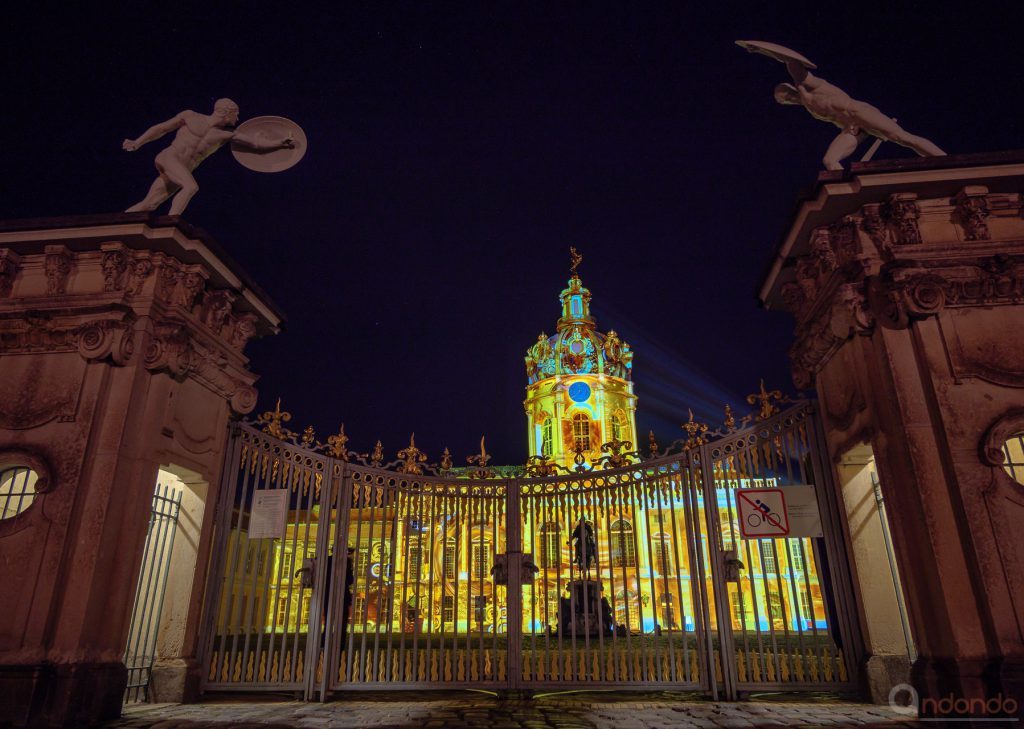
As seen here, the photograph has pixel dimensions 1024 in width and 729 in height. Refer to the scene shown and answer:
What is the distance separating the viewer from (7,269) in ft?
26.5

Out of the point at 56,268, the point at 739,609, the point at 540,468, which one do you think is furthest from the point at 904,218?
the point at 56,268

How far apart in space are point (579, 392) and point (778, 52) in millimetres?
33431

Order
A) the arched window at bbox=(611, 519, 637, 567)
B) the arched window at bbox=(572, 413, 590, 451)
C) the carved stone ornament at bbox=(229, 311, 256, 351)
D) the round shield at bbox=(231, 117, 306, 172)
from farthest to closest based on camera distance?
the arched window at bbox=(572, 413, 590, 451) < the carved stone ornament at bbox=(229, 311, 256, 351) < the round shield at bbox=(231, 117, 306, 172) < the arched window at bbox=(611, 519, 637, 567)

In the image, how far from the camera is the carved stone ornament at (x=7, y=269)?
802 cm

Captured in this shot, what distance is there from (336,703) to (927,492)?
717 cm

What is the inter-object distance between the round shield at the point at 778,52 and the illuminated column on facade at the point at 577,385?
108ft

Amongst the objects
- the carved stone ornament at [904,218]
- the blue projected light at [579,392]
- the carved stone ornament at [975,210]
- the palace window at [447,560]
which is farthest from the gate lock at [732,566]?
the blue projected light at [579,392]

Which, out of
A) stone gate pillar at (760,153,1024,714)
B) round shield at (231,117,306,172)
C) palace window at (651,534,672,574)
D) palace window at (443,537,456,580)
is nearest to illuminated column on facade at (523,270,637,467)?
palace window at (651,534,672,574)

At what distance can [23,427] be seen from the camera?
7.51 metres

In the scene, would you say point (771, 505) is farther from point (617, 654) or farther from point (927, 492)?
point (617, 654)

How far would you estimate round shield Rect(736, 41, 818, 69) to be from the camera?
316 inches

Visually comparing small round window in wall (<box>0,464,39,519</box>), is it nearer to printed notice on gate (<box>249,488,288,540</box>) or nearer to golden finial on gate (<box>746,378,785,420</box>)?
printed notice on gate (<box>249,488,288,540</box>)

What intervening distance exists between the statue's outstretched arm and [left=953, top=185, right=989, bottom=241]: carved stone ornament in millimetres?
9822

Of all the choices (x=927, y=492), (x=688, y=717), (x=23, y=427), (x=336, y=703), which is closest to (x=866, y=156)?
(x=927, y=492)
